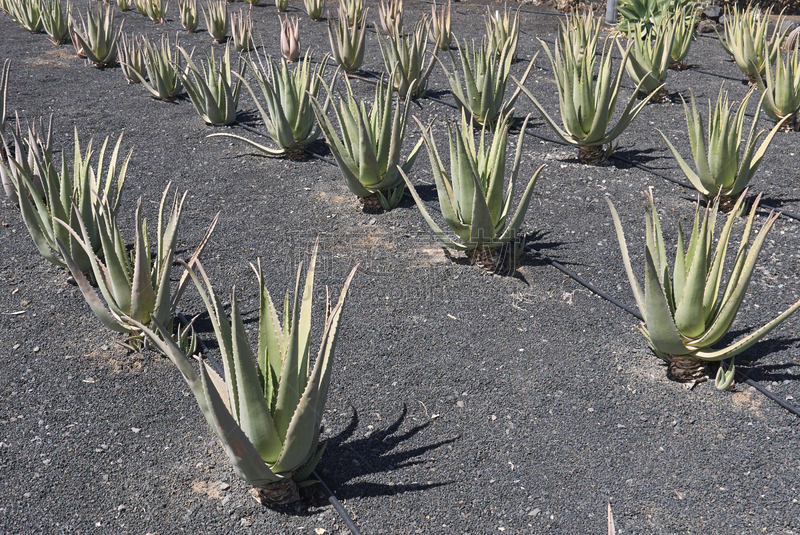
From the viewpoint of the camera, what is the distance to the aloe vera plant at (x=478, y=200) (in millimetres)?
2537

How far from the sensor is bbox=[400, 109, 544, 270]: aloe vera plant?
8.32 ft

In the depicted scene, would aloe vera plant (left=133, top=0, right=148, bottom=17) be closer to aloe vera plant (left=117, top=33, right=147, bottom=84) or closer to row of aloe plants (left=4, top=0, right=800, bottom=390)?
aloe vera plant (left=117, top=33, right=147, bottom=84)

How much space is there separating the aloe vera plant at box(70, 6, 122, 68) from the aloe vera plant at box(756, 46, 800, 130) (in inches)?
205

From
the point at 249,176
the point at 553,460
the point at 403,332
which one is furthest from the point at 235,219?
the point at 553,460

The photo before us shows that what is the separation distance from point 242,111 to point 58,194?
2390 millimetres

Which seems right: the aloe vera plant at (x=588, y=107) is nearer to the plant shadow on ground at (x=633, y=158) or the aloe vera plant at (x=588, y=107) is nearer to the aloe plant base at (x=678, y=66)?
the plant shadow on ground at (x=633, y=158)

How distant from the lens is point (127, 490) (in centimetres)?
174

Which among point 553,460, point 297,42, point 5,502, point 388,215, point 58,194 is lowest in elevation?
point 5,502

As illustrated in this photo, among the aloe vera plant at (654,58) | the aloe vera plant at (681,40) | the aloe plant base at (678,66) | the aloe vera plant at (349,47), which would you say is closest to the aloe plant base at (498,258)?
the aloe vera plant at (654,58)

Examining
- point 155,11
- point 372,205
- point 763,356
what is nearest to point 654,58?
point 372,205

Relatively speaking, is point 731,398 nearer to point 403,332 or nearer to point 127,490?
point 403,332

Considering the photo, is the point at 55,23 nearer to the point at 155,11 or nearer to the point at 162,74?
the point at 155,11

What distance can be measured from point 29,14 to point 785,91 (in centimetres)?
750

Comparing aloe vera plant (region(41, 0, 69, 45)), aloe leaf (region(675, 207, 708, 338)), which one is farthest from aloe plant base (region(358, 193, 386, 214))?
aloe vera plant (region(41, 0, 69, 45))
